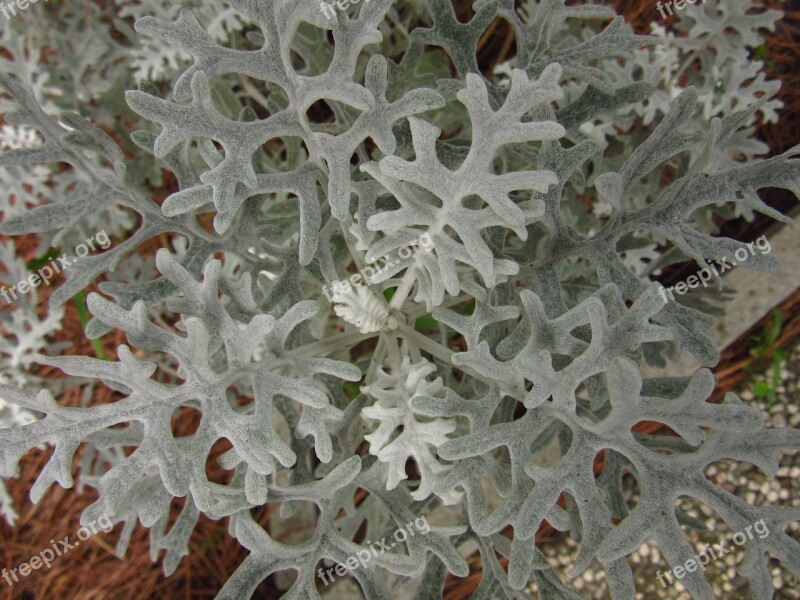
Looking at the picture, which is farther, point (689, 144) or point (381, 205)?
point (381, 205)

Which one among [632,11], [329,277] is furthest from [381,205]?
[632,11]

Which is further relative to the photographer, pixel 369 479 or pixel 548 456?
pixel 548 456

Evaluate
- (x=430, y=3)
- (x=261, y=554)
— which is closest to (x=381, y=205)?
(x=430, y=3)

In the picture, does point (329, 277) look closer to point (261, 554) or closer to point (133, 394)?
point (133, 394)

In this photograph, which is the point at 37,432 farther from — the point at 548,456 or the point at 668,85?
the point at 668,85

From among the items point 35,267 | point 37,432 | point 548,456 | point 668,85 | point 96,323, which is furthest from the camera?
point 35,267

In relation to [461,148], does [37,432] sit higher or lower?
lower

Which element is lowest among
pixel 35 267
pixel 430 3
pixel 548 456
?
pixel 548 456

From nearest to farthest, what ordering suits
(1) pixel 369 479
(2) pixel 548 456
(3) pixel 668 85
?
(1) pixel 369 479
(3) pixel 668 85
(2) pixel 548 456

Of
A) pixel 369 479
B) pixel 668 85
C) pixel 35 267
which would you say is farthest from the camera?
pixel 35 267
